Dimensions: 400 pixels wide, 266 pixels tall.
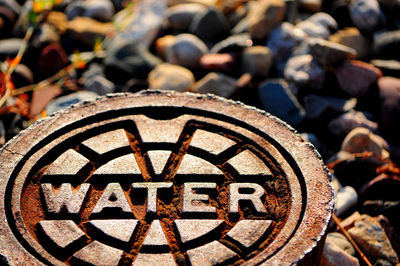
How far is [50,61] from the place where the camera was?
4133 millimetres

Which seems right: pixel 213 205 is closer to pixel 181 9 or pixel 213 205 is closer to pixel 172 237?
pixel 172 237

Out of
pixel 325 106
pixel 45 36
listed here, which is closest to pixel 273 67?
pixel 325 106

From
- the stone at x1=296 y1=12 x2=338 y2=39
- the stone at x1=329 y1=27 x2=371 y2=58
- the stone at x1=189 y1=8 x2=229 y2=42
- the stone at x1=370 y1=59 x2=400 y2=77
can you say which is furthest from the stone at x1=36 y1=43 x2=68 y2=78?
the stone at x1=370 y1=59 x2=400 y2=77

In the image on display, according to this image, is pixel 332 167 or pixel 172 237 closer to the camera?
pixel 172 237

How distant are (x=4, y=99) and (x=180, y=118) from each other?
1.51m

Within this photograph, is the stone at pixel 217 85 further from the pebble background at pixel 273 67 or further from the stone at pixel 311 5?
the stone at pixel 311 5

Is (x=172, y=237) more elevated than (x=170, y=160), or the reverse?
(x=170, y=160)

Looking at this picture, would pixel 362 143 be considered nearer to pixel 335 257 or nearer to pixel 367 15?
pixel 335 257

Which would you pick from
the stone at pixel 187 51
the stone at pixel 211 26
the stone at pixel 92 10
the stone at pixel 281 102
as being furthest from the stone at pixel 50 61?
the stone at pixel 281 102

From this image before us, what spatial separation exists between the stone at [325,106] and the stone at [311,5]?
101 centimetres

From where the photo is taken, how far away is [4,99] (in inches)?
138

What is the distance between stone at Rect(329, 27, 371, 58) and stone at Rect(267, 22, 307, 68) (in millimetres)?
265

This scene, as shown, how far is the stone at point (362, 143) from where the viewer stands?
3.28 meters

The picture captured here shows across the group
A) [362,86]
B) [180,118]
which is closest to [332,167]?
[362,86]
